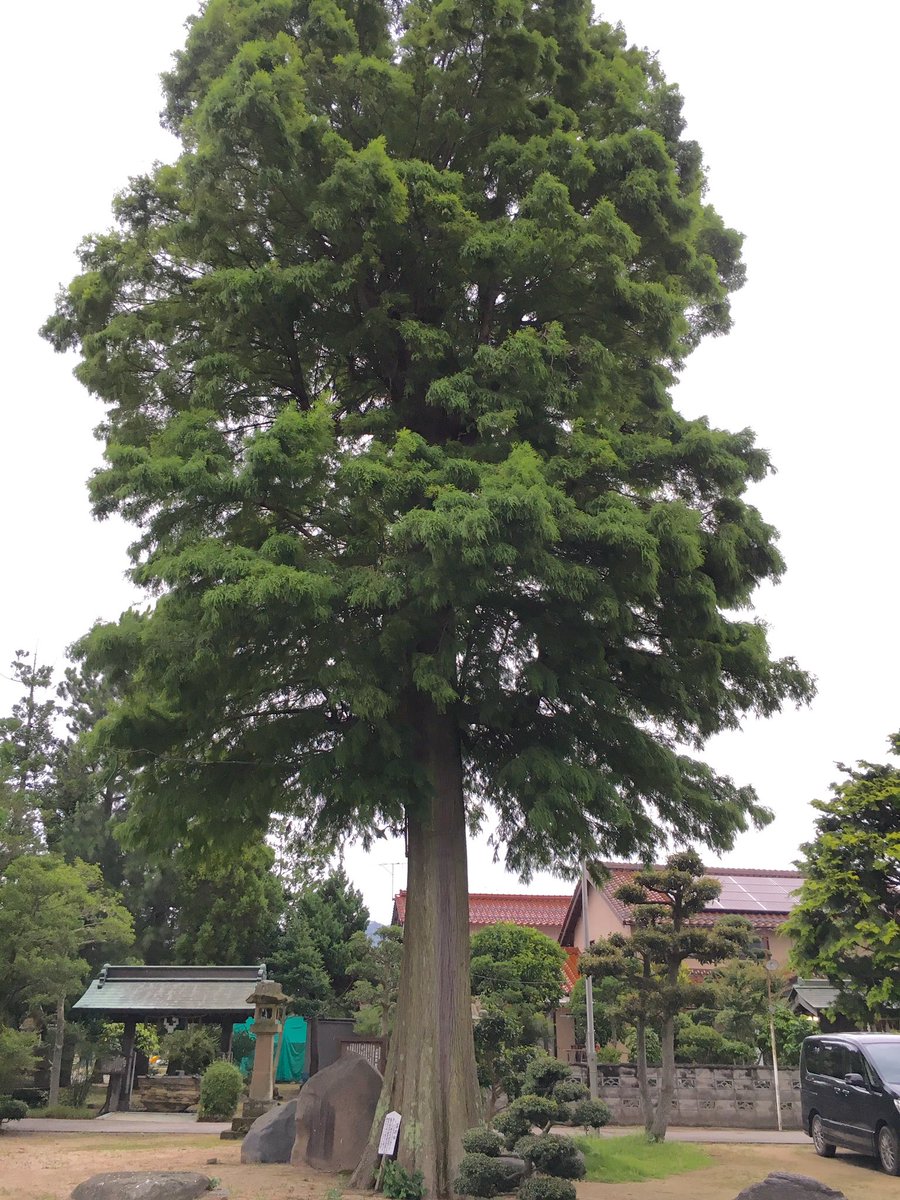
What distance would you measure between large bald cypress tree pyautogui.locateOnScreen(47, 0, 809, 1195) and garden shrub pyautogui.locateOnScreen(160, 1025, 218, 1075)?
18651 mm

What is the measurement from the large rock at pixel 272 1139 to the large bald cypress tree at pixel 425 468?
286 centimetres

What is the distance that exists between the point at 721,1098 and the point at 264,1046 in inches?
346

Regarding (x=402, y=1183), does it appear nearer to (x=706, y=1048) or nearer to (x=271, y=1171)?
(x=271, y=1171)

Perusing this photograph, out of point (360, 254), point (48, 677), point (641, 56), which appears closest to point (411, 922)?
point (360, 254)

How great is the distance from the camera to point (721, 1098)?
59.2 feet

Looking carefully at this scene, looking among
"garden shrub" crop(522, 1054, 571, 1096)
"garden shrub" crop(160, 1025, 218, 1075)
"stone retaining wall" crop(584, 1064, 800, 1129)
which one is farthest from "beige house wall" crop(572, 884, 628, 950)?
"garden shrub" crop(522, 1054, 571, 1096)

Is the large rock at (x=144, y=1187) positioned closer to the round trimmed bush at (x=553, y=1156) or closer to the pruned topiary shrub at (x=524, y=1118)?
the pruned topiary shrub at (x=524, y=1118)

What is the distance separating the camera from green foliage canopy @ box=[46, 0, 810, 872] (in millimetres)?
8039

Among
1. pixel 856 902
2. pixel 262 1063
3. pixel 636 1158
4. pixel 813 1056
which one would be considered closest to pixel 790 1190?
pixel 636 1158

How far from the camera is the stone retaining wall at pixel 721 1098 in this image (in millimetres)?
17906

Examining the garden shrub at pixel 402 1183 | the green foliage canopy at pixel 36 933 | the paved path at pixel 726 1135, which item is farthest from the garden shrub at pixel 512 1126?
the green foliage canopy at pixel 36 933

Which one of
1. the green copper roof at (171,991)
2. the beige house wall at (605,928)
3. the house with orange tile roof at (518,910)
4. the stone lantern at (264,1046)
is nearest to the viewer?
the stone lantern at (264,1046)

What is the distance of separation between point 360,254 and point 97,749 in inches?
213

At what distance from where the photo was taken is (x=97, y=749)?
29.3 feet
